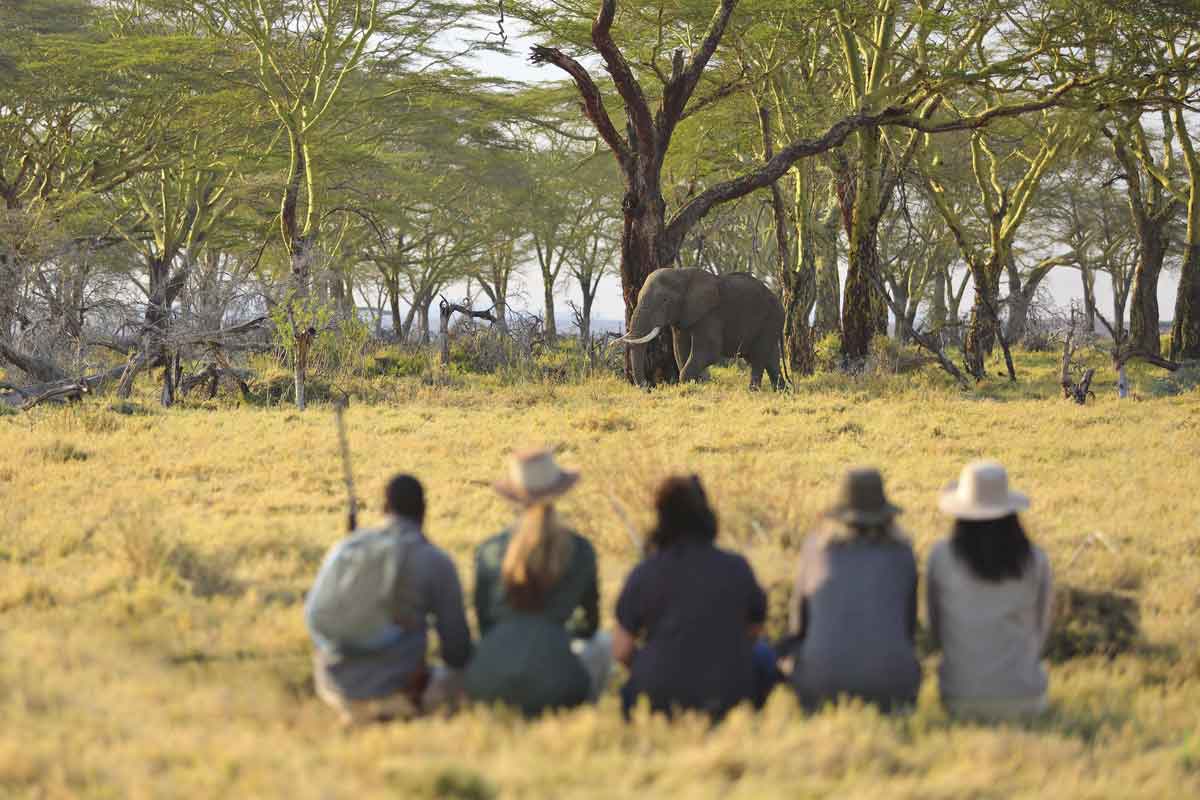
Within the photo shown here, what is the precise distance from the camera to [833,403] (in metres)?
14.3

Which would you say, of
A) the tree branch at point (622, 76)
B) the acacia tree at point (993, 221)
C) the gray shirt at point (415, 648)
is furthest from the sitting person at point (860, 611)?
the acacia tree at point (993, 221)

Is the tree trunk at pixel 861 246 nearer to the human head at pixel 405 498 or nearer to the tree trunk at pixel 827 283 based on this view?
the tree trunk at pixel 827 283

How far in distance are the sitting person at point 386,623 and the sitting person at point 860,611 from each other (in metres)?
1.33

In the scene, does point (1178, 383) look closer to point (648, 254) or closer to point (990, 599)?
point (648, 254)

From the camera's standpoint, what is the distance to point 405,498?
452 cm

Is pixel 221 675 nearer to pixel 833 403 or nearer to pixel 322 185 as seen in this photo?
pixel 833 403

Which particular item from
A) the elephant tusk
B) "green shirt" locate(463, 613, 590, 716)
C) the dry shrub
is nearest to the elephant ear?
the elephant tusk

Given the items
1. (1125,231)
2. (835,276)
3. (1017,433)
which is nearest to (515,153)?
(835,276)

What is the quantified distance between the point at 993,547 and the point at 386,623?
7.48ft

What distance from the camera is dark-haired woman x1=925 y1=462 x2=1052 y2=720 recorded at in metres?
4.38

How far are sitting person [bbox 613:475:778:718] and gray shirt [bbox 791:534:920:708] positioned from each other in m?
0.22

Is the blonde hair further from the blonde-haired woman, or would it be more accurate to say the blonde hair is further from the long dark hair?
the long dark hair

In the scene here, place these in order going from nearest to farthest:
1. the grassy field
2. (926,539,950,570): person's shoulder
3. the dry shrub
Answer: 1. the grassy field
2. (926,539,950,570): person's shoulder
3. the dry shrub

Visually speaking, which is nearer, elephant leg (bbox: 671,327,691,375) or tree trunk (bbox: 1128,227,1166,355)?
elephant leg (bbox: 671,327,691,375)
